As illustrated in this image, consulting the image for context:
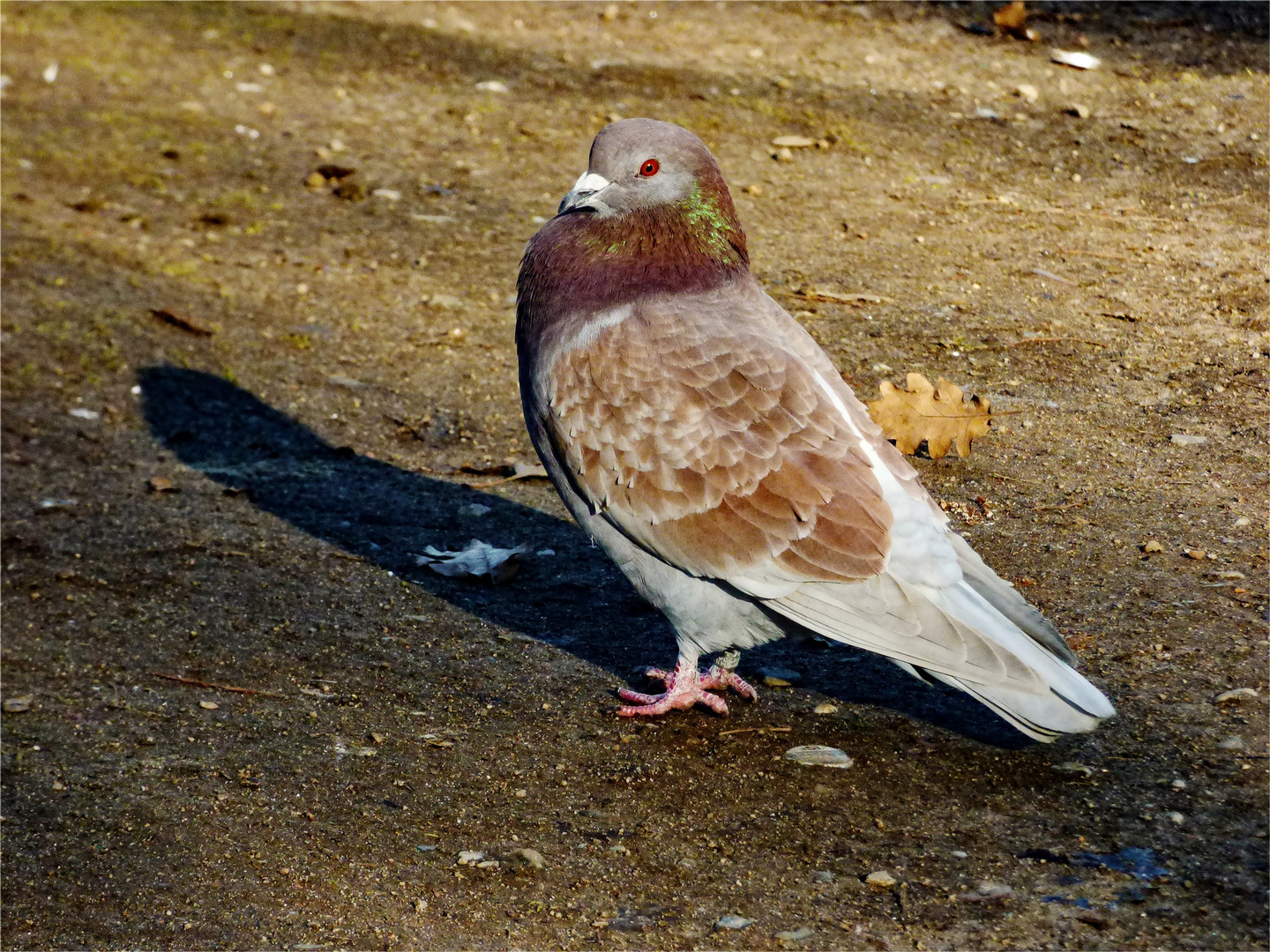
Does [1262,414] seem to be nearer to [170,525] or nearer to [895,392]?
[895,392]

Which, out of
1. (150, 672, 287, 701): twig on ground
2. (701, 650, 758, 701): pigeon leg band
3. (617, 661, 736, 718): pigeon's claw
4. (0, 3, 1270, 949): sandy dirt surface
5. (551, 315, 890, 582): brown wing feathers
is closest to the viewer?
(0, 3, 1270, 949): sandy dirt surface

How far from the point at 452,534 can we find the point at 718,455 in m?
1.85

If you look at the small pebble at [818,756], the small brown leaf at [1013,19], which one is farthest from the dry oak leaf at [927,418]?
the small brown leaf at [1013,19]

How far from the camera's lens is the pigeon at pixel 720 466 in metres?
3.52

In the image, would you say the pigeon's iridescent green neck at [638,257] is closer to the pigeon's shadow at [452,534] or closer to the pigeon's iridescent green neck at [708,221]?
the pigeon's iridescent green neck at [708,221]

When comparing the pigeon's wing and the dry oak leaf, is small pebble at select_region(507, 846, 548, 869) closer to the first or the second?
the pigeon's wing

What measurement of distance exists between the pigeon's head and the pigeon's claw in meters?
→ 1.44

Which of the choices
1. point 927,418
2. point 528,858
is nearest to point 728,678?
point 528,858

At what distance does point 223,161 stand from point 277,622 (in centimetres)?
462

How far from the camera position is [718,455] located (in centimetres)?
371

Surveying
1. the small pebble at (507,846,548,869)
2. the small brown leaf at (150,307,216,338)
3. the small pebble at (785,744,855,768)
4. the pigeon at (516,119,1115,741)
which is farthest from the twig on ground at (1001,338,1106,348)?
the small brown leaf at (150,307,216,338)

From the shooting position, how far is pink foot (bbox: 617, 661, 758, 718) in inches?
156

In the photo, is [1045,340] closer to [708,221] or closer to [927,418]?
[927,418]

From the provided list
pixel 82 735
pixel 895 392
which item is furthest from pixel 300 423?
pixel 895 392
